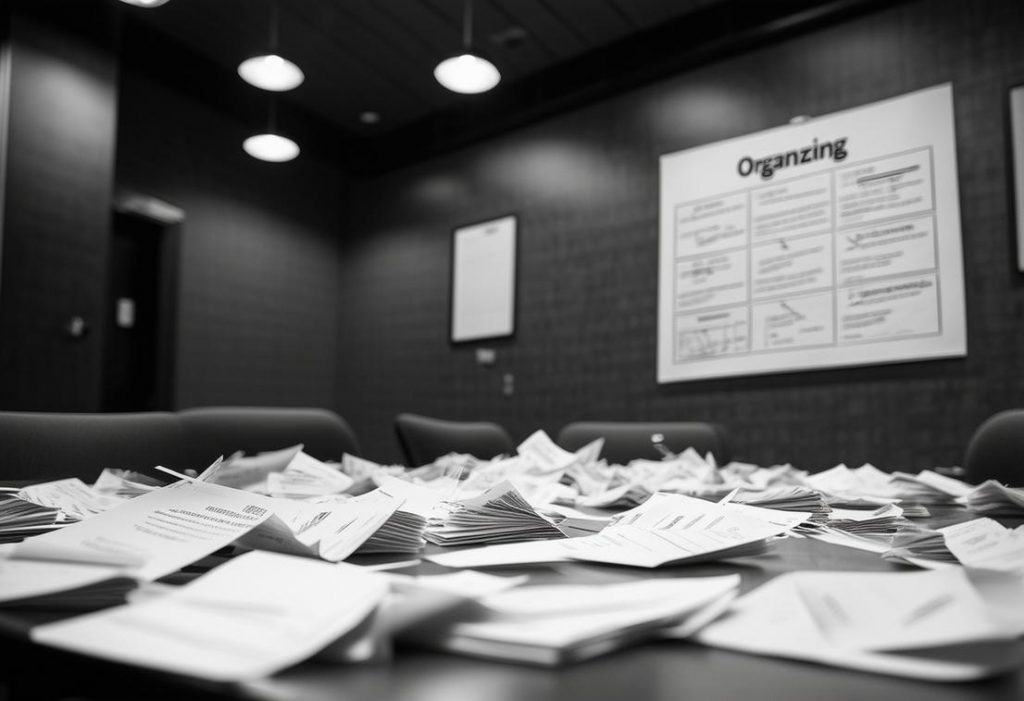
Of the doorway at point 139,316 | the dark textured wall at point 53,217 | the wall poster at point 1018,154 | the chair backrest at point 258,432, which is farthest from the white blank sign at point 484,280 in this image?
the wall poster at point 1018,154

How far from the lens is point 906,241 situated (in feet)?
10.2

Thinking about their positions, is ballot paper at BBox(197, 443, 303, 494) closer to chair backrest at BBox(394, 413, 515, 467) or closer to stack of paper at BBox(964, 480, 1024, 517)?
chair backrest at BBox(394, 413, 515, 467)

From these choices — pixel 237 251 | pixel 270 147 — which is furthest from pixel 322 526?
pixel 237 251

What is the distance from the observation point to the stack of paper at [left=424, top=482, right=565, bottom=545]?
72 centimetres

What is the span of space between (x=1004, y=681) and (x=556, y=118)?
4.49 m

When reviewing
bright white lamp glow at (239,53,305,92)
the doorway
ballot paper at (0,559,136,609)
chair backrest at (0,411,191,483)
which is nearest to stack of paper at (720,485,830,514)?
ballot paper at (0,559,136,609)

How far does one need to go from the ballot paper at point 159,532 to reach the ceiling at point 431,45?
3146 mm

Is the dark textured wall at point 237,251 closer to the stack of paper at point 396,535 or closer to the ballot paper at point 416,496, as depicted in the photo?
the ballot paper at point 416,496

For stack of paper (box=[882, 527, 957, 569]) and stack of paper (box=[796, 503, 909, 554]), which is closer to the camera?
stack of paper (box=[882, 527, 957, 569])

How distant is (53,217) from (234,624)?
3.85 m

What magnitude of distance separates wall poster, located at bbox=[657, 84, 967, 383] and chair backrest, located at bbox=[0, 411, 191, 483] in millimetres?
2676

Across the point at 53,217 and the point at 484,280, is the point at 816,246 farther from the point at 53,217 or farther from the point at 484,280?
the point at 53,217

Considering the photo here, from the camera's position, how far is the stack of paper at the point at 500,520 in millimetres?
722

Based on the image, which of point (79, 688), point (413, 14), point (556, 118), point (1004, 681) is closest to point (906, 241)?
point (556, 118)
